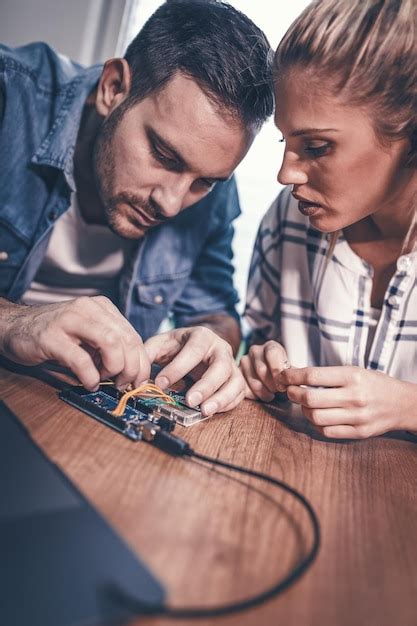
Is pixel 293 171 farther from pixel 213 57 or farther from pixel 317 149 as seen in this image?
pixel 213 57

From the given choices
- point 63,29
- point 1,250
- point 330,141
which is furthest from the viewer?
point 63,29

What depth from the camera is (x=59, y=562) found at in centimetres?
36

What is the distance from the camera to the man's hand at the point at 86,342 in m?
0.67

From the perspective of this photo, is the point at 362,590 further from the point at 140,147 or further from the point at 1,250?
the point at 1,250

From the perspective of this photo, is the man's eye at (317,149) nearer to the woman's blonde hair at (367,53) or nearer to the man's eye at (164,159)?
the woman's blonde hair at (367,53)

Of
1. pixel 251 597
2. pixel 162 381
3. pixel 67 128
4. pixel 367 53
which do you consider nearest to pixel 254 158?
pixel 67 128

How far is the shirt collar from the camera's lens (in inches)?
48.9

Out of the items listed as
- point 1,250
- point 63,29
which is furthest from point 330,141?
point 63,29

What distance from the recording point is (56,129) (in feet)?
4.17

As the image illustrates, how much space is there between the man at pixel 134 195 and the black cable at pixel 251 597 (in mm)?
140

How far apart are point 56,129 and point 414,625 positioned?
1297 millimetres

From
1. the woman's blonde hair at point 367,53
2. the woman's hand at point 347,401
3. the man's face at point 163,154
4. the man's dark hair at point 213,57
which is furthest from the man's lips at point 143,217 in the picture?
the woman's hand at point 347,401

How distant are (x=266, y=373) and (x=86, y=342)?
356 millimetres

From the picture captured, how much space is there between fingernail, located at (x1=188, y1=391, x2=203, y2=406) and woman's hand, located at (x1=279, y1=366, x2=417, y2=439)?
0.50 feet
